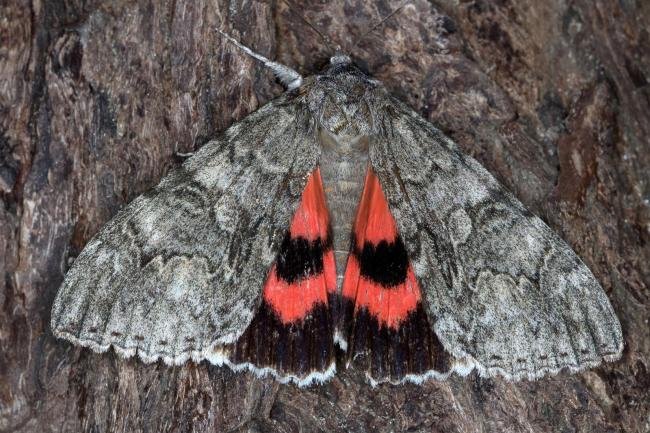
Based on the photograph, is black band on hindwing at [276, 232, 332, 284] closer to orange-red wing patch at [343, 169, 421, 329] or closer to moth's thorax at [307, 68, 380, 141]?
orange-red wing patch at [343, 169, 421, 329]

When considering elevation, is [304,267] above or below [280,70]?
below

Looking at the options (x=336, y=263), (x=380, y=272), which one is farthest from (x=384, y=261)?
(x=336, y=263)

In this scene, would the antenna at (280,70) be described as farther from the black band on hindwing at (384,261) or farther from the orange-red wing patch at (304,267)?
the black band on hindwing at (384,261)

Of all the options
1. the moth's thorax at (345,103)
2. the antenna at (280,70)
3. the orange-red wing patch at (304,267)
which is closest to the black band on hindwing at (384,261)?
the orange-red wing patch at (304,267)

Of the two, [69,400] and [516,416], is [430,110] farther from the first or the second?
[69,400]

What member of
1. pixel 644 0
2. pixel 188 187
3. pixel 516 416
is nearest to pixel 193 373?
pixel 188 187

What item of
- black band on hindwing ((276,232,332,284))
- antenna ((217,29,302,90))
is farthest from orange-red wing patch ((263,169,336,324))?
antenna ((217,29,302,90))

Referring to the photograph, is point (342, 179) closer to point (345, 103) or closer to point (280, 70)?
point (345, 103)
